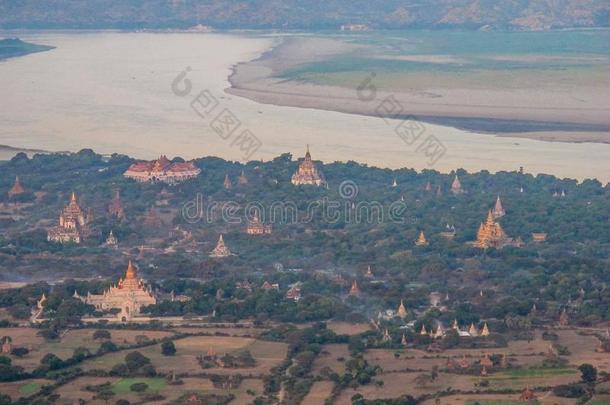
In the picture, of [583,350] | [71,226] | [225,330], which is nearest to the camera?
[583,350]

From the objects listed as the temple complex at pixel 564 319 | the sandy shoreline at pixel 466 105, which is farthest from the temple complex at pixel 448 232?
the sandy shoreline at pixel 466 105

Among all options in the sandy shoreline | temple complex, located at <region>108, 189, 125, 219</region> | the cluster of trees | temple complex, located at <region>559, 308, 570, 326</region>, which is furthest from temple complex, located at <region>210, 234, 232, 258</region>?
the sandy shoreline

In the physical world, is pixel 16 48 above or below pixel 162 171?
above

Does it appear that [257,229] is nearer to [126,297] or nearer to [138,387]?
[126,297]

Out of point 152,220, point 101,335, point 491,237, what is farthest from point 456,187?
point 101,335

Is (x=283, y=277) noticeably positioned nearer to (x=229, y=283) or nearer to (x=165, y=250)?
(x=229, y=283)

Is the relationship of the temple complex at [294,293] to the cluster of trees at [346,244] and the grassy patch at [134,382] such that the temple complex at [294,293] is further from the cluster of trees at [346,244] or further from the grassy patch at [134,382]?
the grassy patch at [134,382]
